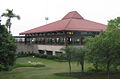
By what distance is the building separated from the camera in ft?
147

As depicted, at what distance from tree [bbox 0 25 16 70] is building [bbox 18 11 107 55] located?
2204 centimetres

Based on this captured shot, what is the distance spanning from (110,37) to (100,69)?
8.82m

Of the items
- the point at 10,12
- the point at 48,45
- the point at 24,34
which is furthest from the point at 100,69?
the point at 24,34

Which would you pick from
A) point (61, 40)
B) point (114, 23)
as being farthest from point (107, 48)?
point (61, 40)

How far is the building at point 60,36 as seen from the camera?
147ft

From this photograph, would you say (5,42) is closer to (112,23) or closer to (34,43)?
(112,23)

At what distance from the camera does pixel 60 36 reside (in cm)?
4619

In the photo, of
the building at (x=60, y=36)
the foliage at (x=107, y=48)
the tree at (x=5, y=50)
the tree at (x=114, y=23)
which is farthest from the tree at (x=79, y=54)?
the building at (x=60, y=36)

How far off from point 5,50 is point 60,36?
2558 centimetres

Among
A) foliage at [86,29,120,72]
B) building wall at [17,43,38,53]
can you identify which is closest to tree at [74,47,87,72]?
foliage at [86,29,120,72]

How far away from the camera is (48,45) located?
166 ft

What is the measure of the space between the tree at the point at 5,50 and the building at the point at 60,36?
72.3ft

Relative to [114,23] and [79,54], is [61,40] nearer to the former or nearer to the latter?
[79,54]

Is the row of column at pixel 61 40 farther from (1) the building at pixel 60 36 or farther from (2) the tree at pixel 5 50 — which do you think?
(2) the tree at pixel 5 50
